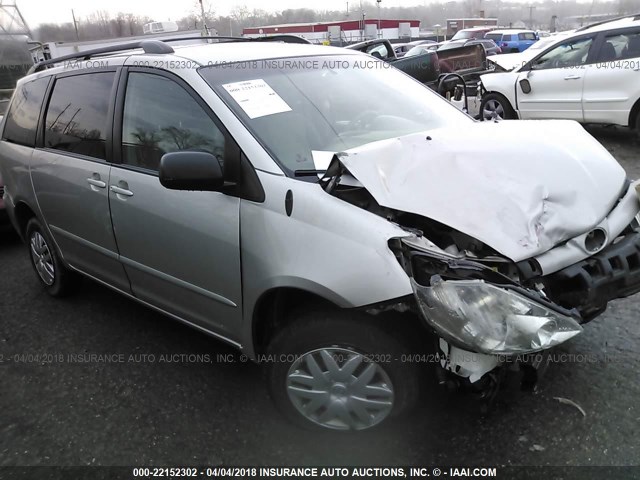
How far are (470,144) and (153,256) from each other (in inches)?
66.5

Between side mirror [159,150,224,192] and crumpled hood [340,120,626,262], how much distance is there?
1.83 ft

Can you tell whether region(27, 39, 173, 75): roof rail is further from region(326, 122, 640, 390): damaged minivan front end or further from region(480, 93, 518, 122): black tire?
region(480, 93, 518, 122): black tire

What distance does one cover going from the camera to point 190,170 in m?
2.29

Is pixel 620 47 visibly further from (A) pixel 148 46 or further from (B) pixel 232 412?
(B) pixel 232 412

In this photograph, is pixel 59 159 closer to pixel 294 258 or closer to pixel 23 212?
pixel 23 212

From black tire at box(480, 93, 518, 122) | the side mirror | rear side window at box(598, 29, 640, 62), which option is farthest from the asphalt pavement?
black tire at box(480, 93, 518, 122)

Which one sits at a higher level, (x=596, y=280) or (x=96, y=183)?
(x=96, y=183)

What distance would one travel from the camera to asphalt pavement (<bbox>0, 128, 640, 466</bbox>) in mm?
2359

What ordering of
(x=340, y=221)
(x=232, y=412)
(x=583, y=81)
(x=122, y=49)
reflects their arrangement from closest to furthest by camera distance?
(x=340, y=221), (x=232, y=412), (x=122, y=49), (x=583, y=81)

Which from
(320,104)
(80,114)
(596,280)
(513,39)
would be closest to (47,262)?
(80,114)

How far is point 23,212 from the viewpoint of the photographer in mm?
4184

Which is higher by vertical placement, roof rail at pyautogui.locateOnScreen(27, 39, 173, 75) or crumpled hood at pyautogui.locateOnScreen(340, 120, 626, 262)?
roof rail at pyautogui.locateOnScreen(27, 39, 173, 75)

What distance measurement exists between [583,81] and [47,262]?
7.21 m

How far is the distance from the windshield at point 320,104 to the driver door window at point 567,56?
5.62 m
